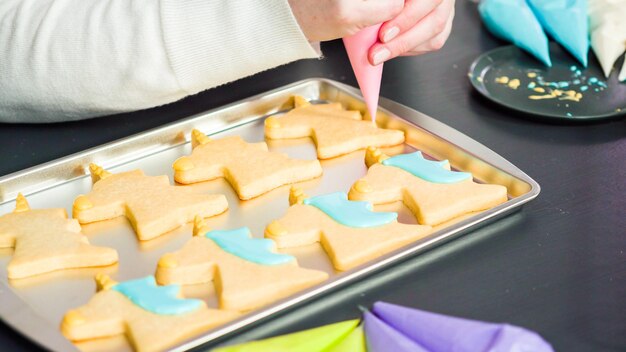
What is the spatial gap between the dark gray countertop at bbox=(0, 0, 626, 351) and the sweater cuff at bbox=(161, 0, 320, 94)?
0.42ft

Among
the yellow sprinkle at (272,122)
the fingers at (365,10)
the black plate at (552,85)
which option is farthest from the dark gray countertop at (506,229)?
the fingers at (365,10)

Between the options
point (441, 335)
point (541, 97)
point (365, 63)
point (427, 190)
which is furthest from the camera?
point (541, 97)

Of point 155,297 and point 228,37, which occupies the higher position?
point 228,37

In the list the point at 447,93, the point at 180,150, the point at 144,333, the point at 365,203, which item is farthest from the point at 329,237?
the point at 447,93

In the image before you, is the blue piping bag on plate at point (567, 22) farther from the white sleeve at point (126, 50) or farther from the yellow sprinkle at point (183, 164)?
the yellow sprinkle at point (183, 164)

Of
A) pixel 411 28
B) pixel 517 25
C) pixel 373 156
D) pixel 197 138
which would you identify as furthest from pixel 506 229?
pixel 517 25

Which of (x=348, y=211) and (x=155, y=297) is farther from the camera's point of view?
(x=348, y=211)

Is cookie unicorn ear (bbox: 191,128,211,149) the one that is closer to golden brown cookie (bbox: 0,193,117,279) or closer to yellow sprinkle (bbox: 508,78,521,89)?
golden brown cookie (bbox: 0,193,117,279)

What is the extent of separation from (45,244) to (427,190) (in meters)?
0.42

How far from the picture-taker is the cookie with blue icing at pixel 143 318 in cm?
70

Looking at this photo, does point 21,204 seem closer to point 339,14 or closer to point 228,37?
point 228,37

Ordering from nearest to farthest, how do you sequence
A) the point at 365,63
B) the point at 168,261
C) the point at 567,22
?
1. the point at 168,261
2. the point at 365,63
3. the point at 567,22

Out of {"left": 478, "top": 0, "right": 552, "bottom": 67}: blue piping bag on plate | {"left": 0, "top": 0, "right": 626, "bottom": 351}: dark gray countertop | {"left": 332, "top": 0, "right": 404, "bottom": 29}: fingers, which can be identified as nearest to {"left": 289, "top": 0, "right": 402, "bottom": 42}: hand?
{"left": 332, "top": 0, "right": 404, "bottom": 29}: fingers

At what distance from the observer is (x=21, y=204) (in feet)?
3.06
